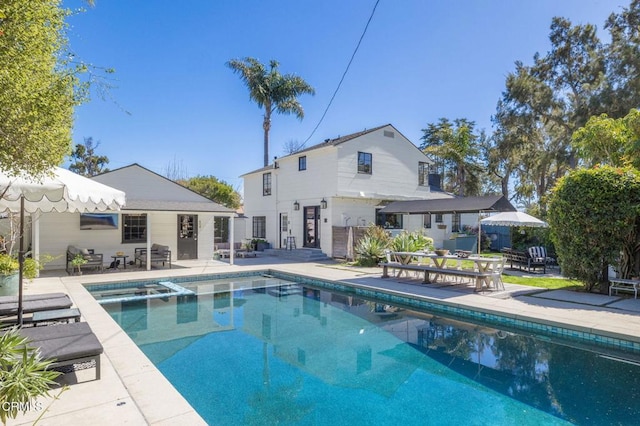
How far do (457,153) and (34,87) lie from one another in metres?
30.8

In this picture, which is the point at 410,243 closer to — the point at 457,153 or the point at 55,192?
the point at 55,192

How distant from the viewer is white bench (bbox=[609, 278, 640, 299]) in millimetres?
9102

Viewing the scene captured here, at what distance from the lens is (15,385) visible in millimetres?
2605

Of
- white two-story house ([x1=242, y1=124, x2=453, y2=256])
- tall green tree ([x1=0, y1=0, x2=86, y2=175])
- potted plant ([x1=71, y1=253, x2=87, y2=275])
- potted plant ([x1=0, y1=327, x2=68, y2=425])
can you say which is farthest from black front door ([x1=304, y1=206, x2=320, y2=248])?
potted plant ([x1=0, y1=327, x2=68, y2=425])

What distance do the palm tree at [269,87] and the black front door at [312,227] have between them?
431 inches

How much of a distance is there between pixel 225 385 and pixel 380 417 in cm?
225

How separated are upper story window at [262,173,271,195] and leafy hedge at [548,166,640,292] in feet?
53.7

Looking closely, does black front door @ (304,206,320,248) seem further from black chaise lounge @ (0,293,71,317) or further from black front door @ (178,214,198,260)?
black chaise lounge @ (0,293,71,317)

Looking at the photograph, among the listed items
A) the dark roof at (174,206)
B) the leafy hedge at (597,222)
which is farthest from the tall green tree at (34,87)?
the leafy hedge at (597,222)

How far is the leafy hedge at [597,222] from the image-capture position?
9.06 m

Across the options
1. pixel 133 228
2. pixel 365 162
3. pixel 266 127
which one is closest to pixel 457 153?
pixel 365 162

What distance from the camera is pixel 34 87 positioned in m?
3.77

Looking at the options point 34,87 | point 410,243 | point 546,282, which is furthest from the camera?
point 410,243

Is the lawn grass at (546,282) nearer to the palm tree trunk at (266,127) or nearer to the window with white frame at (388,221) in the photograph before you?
the window with white frame at (388,221)
